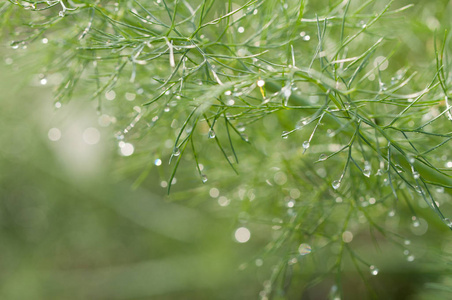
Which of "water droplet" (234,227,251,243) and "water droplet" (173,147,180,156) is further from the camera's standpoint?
"water droplet" (234,227,251,243)

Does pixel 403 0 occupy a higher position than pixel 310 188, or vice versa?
pixel 403 0

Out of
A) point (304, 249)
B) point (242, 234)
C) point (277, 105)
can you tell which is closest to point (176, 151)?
point (277, 105)

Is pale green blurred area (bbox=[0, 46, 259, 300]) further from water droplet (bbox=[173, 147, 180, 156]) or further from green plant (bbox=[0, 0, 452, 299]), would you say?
water droplet (bbox=[173, 147, 180, 156])

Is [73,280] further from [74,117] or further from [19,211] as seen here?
[74,117]

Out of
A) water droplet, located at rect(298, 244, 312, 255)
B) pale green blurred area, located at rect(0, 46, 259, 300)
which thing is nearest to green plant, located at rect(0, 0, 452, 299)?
water droplet, located at rect(298, 244, 312, 255)

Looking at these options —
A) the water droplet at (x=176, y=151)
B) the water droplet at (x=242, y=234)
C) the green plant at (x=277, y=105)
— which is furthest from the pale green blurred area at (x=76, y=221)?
the water droplet at (x=176, y=151)

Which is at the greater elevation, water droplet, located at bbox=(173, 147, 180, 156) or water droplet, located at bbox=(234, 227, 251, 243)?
water droplet, located at bbox=(234, 227, 251, 243)

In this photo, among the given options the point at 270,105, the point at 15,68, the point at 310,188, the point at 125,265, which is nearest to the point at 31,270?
the point at 125,265
